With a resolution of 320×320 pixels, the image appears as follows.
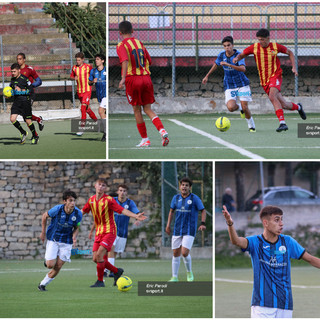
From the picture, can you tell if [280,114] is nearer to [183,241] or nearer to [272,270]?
[183,241]

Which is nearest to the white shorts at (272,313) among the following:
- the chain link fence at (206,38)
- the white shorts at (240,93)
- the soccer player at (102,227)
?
the soccer player at (102,227)

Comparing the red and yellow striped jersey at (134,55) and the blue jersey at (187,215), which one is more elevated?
the red and yellow striped jersey at (134,55)

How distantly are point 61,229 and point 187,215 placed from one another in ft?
7.16

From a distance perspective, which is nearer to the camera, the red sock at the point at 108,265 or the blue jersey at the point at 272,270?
the blue jersey at the point at 272,270

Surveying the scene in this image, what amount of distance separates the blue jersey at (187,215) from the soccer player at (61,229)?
1.87 m

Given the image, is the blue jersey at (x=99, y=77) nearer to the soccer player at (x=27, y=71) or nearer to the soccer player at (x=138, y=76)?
the soccer player at (x=27, y=71)

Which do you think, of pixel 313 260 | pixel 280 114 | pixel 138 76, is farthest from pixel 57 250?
pixel 313 260

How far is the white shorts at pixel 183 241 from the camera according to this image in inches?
462

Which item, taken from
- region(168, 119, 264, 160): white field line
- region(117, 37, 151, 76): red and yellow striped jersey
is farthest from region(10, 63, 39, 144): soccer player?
region(117, 37, 151, 76): red and yellow striped jersey

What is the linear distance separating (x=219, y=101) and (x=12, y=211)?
602 cm

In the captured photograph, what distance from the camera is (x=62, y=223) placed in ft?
35.2

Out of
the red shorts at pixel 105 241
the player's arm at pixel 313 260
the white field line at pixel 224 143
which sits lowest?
the red shorts at pixel 105 241

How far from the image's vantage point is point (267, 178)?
25.0m

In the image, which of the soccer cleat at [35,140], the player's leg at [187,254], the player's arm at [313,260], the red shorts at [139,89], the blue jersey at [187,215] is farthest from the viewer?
the soccer cleat at [35,140]
